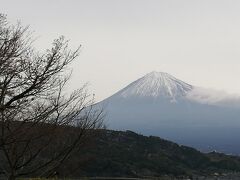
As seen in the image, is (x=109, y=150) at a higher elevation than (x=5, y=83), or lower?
higher

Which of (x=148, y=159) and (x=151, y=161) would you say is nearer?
(x=151, y=161)

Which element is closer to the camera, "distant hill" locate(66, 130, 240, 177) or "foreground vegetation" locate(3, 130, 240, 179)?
"foreground vegetation" locate(3, 130, 240, 179)

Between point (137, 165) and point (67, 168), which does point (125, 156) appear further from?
point (67, 168)

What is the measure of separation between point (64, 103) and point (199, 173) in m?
113

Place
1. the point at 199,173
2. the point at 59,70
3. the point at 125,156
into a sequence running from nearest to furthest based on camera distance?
1. the point at 59,70
2. the point at 125,156
3. the point at 199,173

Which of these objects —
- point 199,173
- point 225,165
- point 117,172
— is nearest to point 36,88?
point 117,172

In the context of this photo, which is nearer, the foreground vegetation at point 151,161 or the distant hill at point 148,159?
the foreground vegetation at point 151,161

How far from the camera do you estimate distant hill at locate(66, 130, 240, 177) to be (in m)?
94.6

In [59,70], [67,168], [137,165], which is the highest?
[137,165]

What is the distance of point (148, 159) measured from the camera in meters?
116

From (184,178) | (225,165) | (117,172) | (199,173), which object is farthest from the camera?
(225,165)

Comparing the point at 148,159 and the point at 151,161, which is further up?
the point at 148,159

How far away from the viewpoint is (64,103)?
10312mm

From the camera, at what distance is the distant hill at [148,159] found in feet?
310
